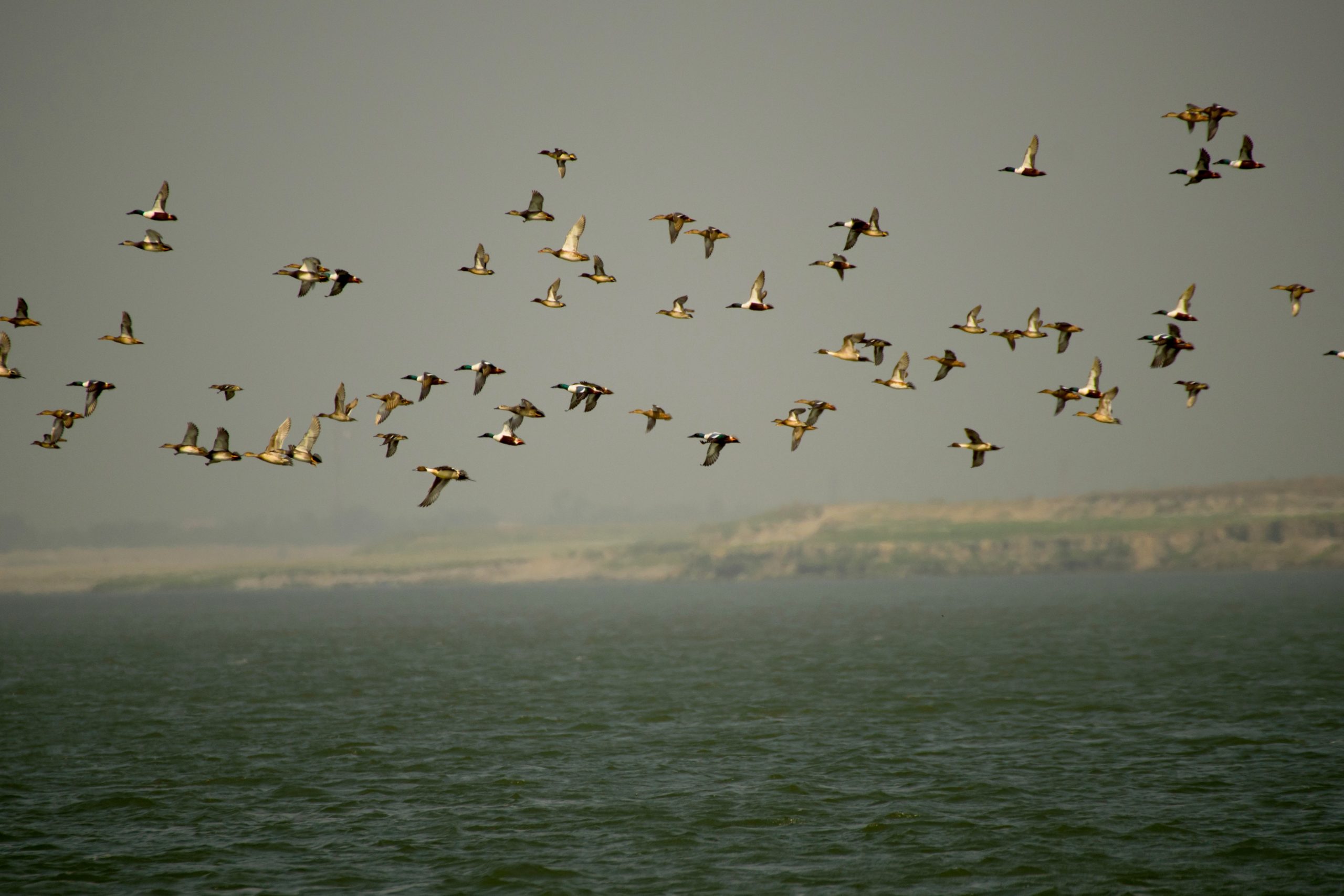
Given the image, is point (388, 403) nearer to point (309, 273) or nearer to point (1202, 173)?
point (309, 273)

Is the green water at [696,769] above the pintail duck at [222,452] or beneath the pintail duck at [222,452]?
beneath

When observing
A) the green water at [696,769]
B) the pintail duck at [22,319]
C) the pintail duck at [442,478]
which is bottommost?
the green water at [696,769]

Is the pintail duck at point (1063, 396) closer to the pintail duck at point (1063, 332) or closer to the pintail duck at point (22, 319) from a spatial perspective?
the pintail duck at point (1063, 332)

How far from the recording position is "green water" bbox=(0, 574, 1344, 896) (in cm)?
2514

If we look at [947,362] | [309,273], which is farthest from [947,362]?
[309,273]

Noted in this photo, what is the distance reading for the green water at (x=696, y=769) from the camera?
82.5 feet

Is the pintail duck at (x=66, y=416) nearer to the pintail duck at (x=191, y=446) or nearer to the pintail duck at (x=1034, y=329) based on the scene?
the pintail duck at (x=191, y=446)

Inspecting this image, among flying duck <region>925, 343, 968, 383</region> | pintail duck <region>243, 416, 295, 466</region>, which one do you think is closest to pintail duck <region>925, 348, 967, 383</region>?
flying duck <region>925, 343, 968, 383</region>

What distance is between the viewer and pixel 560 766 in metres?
36.1

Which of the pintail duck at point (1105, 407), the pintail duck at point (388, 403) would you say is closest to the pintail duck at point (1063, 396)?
the pintail duck at point (1105, 407)

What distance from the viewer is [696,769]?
3525cm

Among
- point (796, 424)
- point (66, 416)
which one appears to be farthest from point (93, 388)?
point (796, 424)

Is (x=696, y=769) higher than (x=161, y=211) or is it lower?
lower

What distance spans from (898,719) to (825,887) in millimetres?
20906
